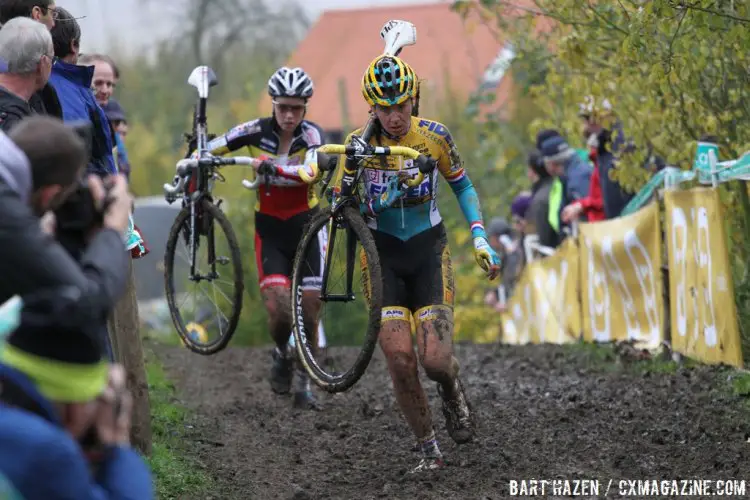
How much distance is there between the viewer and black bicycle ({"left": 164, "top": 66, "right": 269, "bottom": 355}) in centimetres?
863

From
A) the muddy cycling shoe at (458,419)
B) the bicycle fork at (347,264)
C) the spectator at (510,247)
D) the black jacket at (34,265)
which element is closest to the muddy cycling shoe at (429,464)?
the muddy cycling shoe at (458,419)

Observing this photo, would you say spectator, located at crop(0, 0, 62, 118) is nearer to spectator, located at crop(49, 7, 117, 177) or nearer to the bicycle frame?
spectator, located at crop(49, 7, 117, 177)

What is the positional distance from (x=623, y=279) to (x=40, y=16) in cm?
673

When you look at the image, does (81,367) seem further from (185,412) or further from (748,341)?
(748,341)

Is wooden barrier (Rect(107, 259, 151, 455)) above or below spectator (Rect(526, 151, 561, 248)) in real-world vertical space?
below

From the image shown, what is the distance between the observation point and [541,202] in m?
14.8

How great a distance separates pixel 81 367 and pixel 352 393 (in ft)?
21.2

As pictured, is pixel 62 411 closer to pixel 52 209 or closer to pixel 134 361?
pixel 52 209

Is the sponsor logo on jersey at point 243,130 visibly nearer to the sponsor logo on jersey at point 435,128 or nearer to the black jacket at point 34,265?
the sponsor logo on jersey at point 435,128

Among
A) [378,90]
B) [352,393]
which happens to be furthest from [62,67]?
[352,393]

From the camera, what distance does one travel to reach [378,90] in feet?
22.9

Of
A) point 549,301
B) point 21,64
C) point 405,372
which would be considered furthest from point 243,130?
point 549,301

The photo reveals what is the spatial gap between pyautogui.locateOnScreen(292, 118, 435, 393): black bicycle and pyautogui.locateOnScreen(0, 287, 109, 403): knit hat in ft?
9.18

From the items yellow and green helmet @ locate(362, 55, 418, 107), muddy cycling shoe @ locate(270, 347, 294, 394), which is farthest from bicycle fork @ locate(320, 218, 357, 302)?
muddy cycling shoe @ locate(270, 347, 294, 394)
